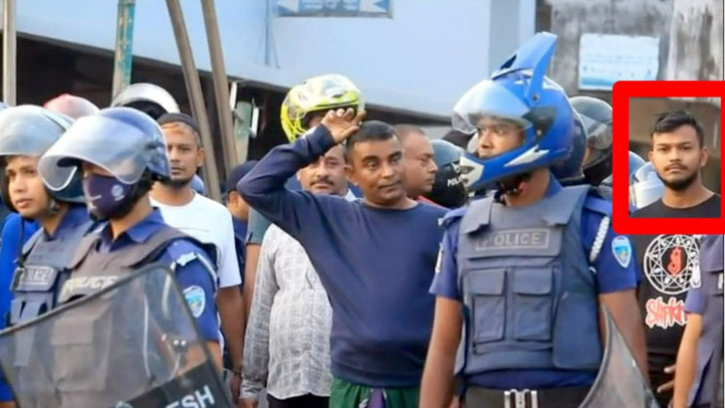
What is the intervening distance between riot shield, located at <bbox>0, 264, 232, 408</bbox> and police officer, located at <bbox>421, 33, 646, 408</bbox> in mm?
1144

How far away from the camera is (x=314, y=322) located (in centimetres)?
685

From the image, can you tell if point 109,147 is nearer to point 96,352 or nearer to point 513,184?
point 96,352

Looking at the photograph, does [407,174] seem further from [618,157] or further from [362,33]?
[362,33]

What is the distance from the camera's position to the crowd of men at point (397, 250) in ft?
17.0

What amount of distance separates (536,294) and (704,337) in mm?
1042

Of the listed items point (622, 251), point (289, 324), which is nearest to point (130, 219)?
point (622, 251)

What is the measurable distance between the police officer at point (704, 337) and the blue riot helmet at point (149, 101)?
112 inches

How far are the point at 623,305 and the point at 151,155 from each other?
1518 millimetres

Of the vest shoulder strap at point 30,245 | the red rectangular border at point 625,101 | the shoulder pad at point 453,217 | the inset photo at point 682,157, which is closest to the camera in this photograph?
the red rectangular border at point 625,101

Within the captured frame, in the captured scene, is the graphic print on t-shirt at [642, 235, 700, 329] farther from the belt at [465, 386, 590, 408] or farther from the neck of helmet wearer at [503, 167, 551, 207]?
the belt at [465, 386, 590, 408]

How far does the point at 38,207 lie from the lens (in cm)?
621

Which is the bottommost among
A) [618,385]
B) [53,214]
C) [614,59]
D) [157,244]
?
[614,59]

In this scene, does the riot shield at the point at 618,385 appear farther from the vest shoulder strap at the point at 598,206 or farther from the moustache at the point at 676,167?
the moustache at the point at 676,167

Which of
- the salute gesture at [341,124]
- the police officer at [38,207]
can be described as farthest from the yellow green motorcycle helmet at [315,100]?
the police officer at [38,207]
